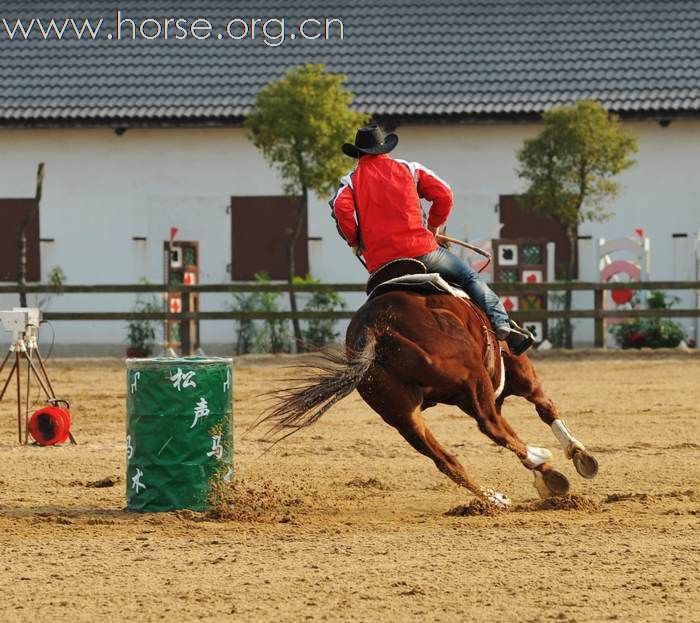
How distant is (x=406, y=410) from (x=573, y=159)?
14.6 m

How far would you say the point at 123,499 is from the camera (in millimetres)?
9281

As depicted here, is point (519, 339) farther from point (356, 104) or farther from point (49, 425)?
point (356, 104)

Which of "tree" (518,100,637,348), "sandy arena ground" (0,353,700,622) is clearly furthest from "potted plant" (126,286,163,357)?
"sandy arena ground" (0,353,700,622)

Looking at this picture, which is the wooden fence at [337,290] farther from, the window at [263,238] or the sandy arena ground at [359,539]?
the sandy arena ground at [359,539]

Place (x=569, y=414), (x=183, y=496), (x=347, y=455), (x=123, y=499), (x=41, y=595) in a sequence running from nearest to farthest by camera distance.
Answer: (x=41, y=595)
(x=183, y=496)
(x=123, y=499)
(x=347, y=455)
(x=569, y=414)

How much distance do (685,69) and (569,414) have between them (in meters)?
13.1

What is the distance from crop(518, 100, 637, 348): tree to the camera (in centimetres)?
2205

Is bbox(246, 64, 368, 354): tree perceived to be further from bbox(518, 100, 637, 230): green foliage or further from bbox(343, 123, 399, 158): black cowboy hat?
bbox(343, 123, 399, 158): black cowboy hat

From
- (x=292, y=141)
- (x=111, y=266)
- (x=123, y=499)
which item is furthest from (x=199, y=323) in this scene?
(x=123, y=499)

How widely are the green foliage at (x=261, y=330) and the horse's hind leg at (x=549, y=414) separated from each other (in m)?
12.4

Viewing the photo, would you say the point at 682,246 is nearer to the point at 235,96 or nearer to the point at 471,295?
the point at 235,96

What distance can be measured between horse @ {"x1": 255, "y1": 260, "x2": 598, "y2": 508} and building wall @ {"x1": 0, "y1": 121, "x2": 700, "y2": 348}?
15809 mm

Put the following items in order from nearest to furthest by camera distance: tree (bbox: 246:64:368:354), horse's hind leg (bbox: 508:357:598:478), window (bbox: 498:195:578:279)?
horse's hind leg (bbox: 508:357:598:478)
tree (bbox: 246:64:368:354)
window (bbox: 498:195:578:279)

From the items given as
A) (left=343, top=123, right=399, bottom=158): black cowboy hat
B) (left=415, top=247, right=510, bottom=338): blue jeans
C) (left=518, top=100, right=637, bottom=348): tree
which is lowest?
(left=415, top=247, right=510, bottom=338): blue jeans
